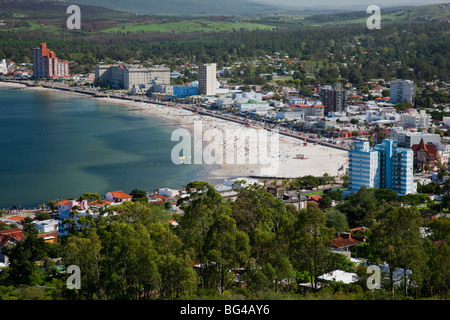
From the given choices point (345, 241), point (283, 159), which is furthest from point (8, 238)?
point (283, 159)

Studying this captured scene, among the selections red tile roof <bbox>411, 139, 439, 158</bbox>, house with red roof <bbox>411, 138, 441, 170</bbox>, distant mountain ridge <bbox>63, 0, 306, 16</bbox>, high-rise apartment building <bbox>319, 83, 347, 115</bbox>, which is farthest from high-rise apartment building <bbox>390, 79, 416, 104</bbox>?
distant mountain ridge <bbox>63, 0, 306, 16</bbox>

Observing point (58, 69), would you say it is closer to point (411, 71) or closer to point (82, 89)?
point (82, 89)

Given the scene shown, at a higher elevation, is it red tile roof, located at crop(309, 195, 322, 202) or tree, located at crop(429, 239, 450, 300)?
tree, located at crop(429, 239, 450, 300)

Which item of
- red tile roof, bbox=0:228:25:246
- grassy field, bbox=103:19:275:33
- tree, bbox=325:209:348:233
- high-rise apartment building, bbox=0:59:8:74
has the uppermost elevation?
grassy field, bbox=103:19:275:33

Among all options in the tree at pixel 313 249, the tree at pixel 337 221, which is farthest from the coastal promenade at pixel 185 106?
the tree at pixel 313 249

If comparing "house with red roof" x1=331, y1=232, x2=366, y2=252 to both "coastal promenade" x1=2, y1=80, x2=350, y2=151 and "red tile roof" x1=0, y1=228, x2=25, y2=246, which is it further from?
"coastal promenade" x1=2, y1=80, x2=350, y2=151
